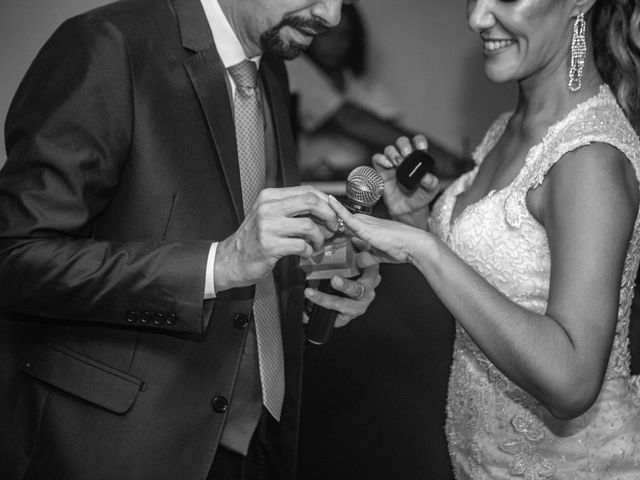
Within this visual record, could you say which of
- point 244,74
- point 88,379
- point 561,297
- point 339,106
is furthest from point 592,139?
point 339,106

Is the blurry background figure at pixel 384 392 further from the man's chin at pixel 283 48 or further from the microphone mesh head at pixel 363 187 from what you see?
the microphone mesh head at pixel 363 187

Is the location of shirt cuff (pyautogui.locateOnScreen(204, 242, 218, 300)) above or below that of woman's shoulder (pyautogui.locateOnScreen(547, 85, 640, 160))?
below

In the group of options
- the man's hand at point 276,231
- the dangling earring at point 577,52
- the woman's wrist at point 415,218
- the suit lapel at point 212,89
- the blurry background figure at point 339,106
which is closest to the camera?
the man's hand at point 276,231

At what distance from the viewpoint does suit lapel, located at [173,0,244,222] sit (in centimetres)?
165

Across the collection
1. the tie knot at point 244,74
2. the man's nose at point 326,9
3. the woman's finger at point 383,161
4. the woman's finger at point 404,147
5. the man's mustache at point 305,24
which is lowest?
the woman's finger at point 383,161

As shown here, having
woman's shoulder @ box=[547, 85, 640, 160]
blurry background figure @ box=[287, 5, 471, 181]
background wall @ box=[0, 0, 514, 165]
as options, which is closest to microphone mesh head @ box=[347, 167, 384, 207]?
woman's shoulder @ box=[547, 85, 640, 160]

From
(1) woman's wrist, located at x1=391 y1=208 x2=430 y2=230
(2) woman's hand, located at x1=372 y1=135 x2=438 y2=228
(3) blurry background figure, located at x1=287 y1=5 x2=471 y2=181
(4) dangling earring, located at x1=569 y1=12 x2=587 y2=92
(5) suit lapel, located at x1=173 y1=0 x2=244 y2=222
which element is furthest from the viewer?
(3) blurry background figure, located at x1=287 y1=5 x2=471 y2=181

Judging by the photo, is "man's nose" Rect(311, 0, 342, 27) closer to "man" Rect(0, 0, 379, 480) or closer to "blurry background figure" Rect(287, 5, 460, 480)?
"man" Rect(0, 0, 379, 480)

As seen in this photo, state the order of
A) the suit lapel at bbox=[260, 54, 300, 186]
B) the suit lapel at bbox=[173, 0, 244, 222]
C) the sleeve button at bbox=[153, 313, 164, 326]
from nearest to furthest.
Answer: the sleeve button at bbox=[153, 313, 164, 326]
the suit lapel at bbox=[173, 0, 244, 222]
the suit lapel at bbox=[260, 54, 300, 186]

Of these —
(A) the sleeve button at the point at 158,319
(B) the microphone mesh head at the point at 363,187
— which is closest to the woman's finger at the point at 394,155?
(B) the microphone mesh head at the point at 363,187

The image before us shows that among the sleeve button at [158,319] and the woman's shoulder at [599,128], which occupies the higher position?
the woman's shoulder at [599,128]

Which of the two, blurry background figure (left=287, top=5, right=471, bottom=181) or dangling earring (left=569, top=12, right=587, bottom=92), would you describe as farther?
blurry background figure (left=287, top=5, right=471, bottom=181)

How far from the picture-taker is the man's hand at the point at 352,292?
171cm

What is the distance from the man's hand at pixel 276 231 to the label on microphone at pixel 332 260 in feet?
0.32
